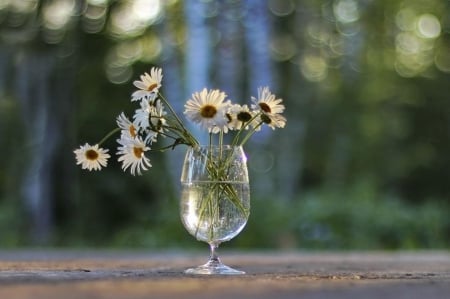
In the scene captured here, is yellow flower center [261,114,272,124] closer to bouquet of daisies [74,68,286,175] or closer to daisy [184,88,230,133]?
bouquet of daisies [74,68,286,175]

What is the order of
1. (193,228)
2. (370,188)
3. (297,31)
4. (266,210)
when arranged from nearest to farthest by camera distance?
(193,228) < (266,210) < (370,188) < (297,31)

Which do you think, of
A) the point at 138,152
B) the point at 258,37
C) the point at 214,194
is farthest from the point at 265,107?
the point at 258,37

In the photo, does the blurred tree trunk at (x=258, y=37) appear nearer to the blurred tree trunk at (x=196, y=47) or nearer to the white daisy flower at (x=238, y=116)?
the blurred tree trunk at (x=196, y=47)

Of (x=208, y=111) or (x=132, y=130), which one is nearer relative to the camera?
(x=208, y=111)

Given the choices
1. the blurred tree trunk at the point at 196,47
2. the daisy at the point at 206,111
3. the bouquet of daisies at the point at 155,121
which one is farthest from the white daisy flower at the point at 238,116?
the blurred tree trunk at the point at 196,47

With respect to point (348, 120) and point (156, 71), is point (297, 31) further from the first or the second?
point (156, 71)

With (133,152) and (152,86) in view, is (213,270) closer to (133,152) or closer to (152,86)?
(133,152)

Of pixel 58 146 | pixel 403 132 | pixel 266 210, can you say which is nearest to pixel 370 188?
pixel 266 210
